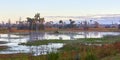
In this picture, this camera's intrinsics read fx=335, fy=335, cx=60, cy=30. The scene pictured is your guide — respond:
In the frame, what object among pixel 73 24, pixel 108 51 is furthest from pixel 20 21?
pixel 108 51

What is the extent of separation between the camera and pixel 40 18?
13812cm

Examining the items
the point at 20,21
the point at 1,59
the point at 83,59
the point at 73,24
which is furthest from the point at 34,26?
the point at 83,59

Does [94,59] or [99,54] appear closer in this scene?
[94,59]

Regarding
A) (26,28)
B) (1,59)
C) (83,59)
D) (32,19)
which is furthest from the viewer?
(26,28)

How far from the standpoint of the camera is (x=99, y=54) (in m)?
22.7

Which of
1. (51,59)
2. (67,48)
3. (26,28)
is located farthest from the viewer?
(26,28)

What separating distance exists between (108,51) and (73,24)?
141 meters

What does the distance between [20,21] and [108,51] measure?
159 meters

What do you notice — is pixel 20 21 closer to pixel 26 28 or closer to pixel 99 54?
pixel 26 28

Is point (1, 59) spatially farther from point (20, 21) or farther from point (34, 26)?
point (20, 21)

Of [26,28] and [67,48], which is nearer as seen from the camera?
[67,48]

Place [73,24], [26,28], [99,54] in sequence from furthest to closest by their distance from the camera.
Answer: [73,24]
[26,28]
[99,54]

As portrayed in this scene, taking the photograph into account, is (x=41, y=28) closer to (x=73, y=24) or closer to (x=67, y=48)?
(x=73, y=24)

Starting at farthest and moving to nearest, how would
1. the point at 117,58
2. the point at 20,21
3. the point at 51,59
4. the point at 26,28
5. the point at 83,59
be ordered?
the point at 20,21 → the point at 26,28 → the point at 117,58 → the point at 83,59 → the point at 51,59
